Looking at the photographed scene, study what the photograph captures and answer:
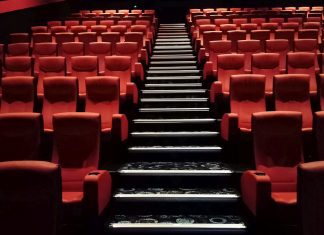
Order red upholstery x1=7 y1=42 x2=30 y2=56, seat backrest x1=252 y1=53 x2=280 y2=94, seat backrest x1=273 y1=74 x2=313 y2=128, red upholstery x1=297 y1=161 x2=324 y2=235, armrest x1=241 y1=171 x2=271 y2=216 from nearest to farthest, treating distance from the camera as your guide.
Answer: red upholstery x1=297 y1=161 x2=324 y2=235, armrest x1=241 y1=171 x2=271 y2=216, seat backrest x1=273 y1=74 x2=313 y2=128, seat backrest x1=252 y1=53 x2=280 y2=94, red upholstery x1=7 y1=42 x2=30 y2=56

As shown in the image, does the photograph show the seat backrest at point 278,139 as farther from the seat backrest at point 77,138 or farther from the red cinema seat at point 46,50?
the red cinema seat at point 46,50

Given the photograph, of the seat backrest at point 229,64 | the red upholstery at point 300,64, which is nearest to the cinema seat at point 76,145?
the seat backrest at point 229,64

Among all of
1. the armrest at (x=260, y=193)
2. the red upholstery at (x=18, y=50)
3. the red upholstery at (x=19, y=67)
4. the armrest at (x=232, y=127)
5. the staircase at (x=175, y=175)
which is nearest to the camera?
the armrest at (x=260, y=193)

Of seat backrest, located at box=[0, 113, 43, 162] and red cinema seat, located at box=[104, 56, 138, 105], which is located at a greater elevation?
red cinema seat, located at box=[104, 56, 138, 105]

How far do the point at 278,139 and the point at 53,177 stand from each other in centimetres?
70

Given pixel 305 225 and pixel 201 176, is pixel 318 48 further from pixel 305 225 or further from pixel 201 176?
pixel 305 225

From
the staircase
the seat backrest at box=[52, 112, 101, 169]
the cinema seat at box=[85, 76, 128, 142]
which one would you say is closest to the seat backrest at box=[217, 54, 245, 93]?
the staircase

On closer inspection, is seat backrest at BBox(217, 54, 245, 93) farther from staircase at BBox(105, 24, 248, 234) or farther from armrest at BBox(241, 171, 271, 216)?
armrest at BBox(241, 171, 271, 216)

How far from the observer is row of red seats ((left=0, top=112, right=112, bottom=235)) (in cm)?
88

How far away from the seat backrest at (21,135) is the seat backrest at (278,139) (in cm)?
61

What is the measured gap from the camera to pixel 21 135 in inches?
52.2

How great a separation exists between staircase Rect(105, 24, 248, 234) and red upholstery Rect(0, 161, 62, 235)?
1.13ft

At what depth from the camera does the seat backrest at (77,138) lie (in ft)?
4.42

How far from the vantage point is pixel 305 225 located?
856 mm
